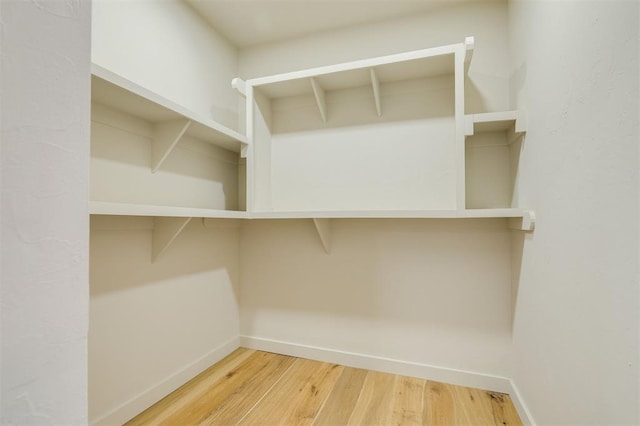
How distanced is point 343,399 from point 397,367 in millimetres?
413

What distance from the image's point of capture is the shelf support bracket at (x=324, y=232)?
1.78 metres

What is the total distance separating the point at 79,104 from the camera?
39 cm

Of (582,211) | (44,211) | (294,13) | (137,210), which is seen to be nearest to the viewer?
(44,211)

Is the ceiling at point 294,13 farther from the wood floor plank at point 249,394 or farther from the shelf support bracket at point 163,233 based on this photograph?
the wood floor plank at point 249,394

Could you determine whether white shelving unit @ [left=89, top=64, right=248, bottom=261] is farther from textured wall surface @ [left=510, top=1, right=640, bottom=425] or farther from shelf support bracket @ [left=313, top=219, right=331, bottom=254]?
textured wall surface @ [left=510, top=1, right=640, bottom=425]

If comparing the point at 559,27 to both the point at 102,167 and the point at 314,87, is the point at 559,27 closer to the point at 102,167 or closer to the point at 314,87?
the point at 314,87

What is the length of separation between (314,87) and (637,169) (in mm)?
1439

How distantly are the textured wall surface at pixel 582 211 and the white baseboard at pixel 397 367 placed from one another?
25cm

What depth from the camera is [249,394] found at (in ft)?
5.11

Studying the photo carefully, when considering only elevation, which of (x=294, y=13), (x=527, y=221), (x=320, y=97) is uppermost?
(x=294, y=13)

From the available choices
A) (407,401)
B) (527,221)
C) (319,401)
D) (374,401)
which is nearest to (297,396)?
(319,401)

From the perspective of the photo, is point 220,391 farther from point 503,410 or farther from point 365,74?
point 365,74

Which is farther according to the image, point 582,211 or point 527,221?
point 527,221

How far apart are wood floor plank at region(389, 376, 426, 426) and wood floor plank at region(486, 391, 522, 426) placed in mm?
327
